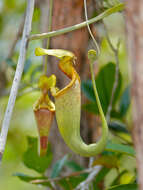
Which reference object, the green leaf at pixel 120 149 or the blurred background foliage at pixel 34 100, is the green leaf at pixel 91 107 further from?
the green leaf at pixel 120 149

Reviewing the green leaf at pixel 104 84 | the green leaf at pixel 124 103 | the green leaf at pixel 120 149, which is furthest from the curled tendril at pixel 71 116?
the green leaf at pixel 124 103

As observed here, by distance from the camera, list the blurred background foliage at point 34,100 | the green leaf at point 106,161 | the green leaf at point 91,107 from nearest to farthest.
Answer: the green leaf at point 106,161
the blurred background foliage at point 34,100
the green leaf at point 91,107

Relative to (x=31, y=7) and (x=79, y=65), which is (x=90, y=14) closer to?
(x=79, y=65)

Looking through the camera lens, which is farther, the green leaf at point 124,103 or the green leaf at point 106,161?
the green leaf at point 124,103

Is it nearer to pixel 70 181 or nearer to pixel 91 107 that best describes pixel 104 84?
pixel 91 107

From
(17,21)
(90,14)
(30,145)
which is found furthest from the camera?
(17,21)

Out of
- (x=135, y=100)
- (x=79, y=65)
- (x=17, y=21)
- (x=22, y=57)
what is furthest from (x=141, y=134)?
(x=17, y=21)

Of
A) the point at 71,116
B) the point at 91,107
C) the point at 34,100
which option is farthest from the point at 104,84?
the point at 34,100

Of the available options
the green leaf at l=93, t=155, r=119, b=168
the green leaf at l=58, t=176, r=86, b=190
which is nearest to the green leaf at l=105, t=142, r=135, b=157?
the green leaf at l=93, t=155, r=119, b=168

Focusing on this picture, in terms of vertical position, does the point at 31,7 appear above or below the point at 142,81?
above

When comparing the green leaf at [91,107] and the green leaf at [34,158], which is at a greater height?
the green leaf at [91,107]
